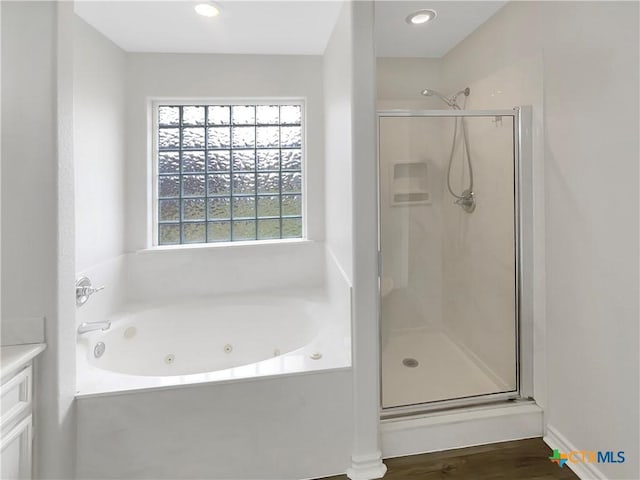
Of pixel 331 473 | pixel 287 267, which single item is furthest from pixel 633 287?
pixel 287 267

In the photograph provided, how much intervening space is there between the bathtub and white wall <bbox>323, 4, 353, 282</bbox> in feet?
1.54

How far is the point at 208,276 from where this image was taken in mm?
2568

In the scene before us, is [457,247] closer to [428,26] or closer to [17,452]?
[428,26]

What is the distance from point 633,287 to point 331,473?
1496 mm

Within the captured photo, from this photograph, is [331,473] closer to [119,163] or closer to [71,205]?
[71,205]

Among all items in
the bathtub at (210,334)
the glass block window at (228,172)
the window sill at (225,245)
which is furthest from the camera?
the glass block window at (228,172)

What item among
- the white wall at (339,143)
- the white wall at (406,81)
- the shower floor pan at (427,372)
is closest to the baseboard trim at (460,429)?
the shower floor pan at (427,372)

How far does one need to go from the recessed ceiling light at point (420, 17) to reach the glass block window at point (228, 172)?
990 millimetres

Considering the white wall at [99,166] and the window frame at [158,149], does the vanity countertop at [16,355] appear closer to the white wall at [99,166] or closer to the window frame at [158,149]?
the white wall at [99,166]

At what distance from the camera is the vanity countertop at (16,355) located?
1120mm

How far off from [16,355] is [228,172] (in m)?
1.79

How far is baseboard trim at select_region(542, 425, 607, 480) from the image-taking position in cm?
149

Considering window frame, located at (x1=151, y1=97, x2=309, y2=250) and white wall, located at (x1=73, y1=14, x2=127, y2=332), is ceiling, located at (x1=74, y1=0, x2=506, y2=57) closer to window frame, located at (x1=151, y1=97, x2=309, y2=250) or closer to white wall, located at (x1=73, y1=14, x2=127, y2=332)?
white wall, located at (x1=73, y1=14, x2=127, y2=332)

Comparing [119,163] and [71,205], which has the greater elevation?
[119,163]
